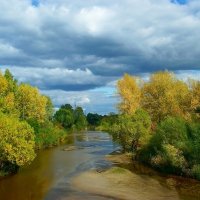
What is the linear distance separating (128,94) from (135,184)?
47.3 m

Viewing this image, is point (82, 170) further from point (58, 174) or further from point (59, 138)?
point (59, 138)

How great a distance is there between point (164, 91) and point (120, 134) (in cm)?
1850

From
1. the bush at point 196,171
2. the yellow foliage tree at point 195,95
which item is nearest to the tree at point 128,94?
the yellow foliage tree at point 195,95

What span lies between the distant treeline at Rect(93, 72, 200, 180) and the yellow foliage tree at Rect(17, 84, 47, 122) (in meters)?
18.3

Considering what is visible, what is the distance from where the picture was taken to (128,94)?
92938 mm

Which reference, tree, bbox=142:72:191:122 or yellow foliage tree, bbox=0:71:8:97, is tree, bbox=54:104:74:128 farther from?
yellow foliage tree, bbox=0:71:8:97

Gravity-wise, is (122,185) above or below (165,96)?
below

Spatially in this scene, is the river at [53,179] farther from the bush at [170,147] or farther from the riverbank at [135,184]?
the bush at [170,147]

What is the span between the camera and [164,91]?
85875 millimetres

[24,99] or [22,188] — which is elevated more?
[24,99]

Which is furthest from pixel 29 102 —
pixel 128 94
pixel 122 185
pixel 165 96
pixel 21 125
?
pixel 122 185

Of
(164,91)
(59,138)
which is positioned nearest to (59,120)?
(59,138)

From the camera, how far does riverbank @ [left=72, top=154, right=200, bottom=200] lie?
41.8m

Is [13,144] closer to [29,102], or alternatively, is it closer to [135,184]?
[135,184]
